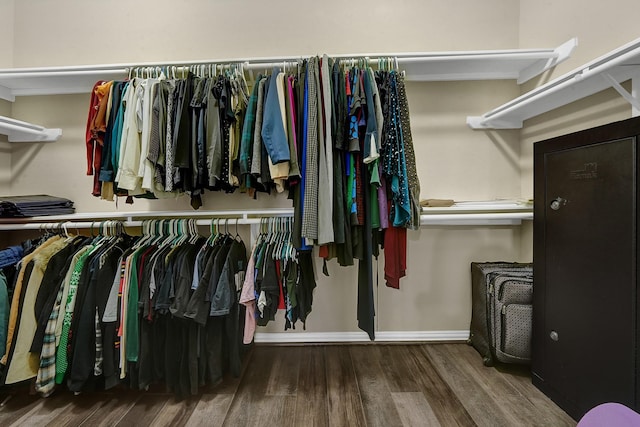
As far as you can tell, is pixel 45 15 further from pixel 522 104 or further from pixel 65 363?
pixel 522 104

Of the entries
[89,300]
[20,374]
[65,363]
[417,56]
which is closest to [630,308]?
[417,56]

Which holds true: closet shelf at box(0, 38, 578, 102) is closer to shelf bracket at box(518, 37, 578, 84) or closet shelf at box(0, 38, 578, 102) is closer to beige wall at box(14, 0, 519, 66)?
shelf bracket at box(518, 37, 578, 84)

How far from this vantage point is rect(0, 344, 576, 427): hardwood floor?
1.44 metres

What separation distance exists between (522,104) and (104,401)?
106 inches

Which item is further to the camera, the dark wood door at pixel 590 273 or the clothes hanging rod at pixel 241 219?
the clothes hanging rod at pixel 241 219

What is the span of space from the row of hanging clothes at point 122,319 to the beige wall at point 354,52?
24.1 inches

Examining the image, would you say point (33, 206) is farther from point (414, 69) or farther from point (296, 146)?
point (414, 69)

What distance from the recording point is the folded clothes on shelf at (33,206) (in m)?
1.81

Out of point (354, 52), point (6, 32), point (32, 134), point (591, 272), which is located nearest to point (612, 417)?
point (591, 272)

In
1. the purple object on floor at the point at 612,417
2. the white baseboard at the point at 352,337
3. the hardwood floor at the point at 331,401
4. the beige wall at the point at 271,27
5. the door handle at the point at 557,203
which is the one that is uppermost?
Answer: the beige wall at the point at 271,27

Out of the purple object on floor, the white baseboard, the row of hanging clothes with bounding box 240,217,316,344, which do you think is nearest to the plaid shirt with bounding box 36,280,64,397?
the row of hanging clothes with bounding box 240,217,316,344

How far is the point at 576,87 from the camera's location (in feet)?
4.97

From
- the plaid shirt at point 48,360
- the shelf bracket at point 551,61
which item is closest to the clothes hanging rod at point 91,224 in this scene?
the plaid shirt at point 48,360

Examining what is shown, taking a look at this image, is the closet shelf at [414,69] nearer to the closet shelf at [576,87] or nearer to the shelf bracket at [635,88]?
the closet shelf at [576,87]
